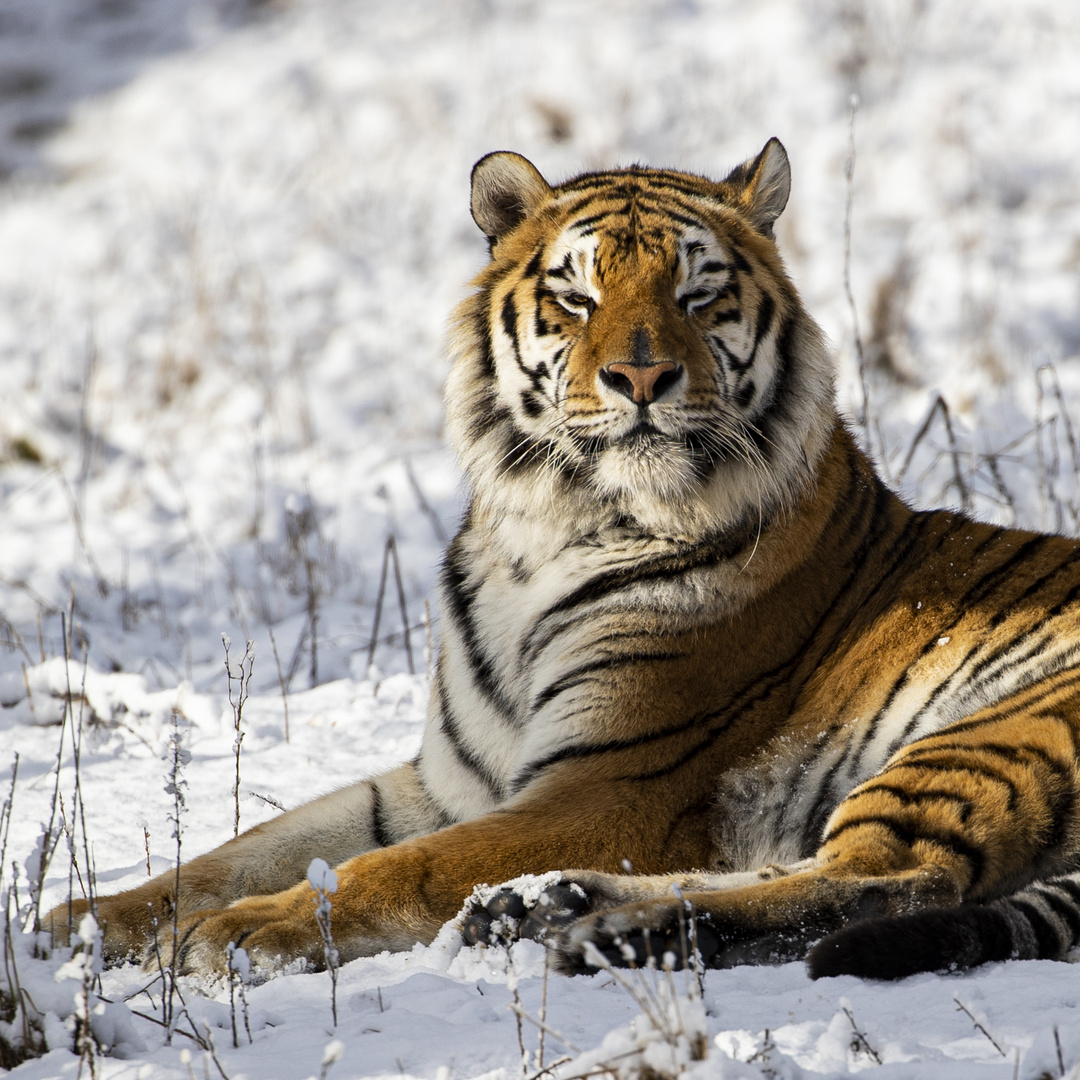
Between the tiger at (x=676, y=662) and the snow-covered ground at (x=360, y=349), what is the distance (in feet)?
0.73

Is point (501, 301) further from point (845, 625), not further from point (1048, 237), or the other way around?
point (1048, 237)

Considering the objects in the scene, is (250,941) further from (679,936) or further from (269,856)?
(679,936)

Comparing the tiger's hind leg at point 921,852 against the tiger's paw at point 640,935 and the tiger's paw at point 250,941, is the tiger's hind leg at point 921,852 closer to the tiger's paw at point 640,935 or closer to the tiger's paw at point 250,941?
the tiger's paw at point 640,935

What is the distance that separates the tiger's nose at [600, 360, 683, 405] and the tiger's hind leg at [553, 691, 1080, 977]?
0.92 m

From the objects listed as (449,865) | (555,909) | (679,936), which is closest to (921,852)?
(679,936)

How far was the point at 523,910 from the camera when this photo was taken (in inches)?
86.4

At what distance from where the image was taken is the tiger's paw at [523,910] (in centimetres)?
214

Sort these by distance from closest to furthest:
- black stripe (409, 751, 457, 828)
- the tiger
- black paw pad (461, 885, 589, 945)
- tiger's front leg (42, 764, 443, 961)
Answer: black paw pad (461, 885, 589, 945) < the tiger < tiger's front leg (42, 764, 443, 961) < black stripe (409, 751, 457, 828)

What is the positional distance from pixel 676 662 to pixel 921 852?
2.27 ft

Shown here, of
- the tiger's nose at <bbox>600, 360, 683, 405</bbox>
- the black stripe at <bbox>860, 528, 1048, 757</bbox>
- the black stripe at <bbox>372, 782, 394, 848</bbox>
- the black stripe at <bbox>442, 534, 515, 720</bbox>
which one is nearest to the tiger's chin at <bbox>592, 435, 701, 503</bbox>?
the tiger's nose at <bbox>600, 360, 683, 405</bbox>

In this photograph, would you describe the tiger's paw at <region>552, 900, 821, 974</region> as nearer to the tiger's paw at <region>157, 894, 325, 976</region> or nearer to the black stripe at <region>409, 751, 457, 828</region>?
the tiger's paw at <region>157, 894, 325, 976</region>

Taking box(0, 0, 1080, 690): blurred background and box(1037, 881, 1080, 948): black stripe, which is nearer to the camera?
box(1037, 881, 1080, 948): black stripe

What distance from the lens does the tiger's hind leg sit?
6.83ft

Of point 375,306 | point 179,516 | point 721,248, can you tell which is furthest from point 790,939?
point 375,306
